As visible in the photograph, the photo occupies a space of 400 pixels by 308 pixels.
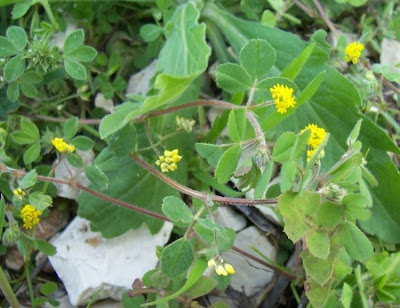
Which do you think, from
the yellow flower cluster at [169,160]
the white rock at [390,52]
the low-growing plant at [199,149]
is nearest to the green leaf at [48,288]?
the low-growing plant at [199,149]

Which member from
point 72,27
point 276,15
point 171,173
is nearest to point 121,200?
point 171,173

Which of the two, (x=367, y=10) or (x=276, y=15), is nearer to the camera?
(x=276, y=15)

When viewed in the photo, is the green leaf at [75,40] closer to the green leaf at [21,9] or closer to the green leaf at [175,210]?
the green leaf at [21,9]

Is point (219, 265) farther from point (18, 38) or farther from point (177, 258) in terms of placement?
point (18, 38)

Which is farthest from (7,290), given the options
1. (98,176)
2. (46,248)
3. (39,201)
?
(98,176)

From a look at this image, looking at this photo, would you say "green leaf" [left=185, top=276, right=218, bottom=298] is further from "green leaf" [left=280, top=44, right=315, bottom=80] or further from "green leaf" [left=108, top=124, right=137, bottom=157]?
"green leaf" [left=280, top=44, right=315, bottom=80]

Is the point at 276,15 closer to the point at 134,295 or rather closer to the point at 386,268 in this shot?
the point at 386,268

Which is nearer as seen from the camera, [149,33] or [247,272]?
[247,272]
